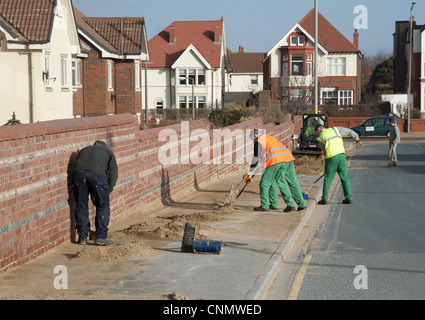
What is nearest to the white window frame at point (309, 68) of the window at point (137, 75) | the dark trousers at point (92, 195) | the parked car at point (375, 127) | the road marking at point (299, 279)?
the parked car at point (375, 127)

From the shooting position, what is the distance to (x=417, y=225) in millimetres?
12766

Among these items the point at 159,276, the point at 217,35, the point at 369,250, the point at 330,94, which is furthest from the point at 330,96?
the point at 159,276

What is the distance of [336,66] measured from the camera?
69.4 metres

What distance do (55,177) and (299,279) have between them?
378 centimetres

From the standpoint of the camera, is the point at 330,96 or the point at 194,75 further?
the point at 330,96

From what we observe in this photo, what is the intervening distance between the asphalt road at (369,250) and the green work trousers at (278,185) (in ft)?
2.90

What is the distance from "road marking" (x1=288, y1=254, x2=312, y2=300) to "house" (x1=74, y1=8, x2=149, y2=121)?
93.9ft

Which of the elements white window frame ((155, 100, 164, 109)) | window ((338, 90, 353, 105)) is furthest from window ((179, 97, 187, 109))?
window ((338, 90, 353, 105))

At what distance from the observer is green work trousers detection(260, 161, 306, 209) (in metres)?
14.4

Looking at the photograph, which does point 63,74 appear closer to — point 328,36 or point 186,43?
point 186,43

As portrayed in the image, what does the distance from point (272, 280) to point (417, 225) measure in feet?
17.1

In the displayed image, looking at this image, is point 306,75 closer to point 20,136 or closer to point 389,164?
point 389,164

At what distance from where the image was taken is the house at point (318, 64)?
66312 mm

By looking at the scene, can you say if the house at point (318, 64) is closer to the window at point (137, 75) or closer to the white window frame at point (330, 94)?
the white window frame at point (330, 94)
